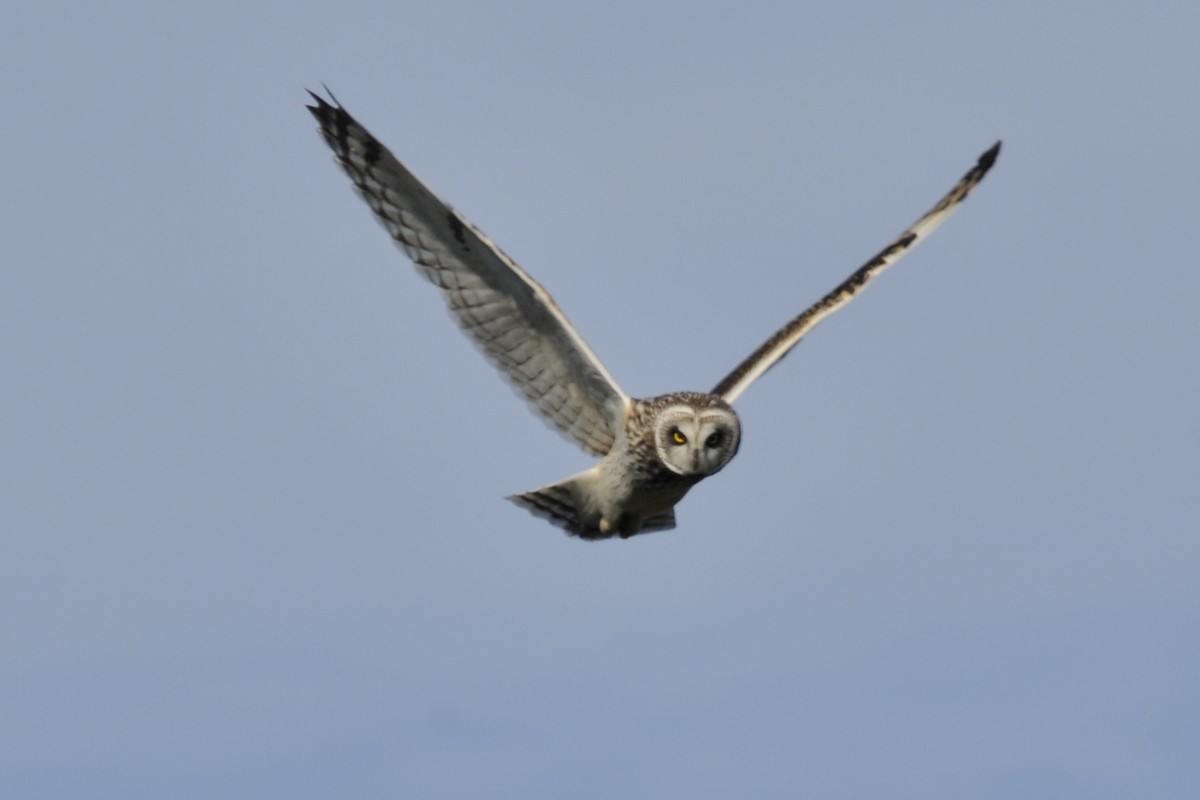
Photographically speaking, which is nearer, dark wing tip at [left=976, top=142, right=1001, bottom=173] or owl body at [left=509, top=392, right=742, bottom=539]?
owl body at [left=509, top=392, right=742, bottom=539]

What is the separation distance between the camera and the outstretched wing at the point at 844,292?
500 inches

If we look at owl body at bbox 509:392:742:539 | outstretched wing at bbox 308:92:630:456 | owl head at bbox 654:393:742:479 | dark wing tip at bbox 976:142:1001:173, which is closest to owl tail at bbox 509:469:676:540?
owl body at bbox 509:392:742:539

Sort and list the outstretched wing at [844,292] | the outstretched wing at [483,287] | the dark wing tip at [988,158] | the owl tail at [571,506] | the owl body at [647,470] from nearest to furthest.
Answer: the outstretched wing at [483,287], the owl body at [647,470], the owl tail at [571,506], the outstretched wing at [844,292], the dark wing tip at [988,158]

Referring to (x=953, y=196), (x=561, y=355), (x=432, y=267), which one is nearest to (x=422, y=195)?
(x=432, y=267)

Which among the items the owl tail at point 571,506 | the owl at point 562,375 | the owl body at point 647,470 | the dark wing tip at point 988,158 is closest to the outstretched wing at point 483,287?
the owl at point 562,375

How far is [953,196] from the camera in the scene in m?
14.2

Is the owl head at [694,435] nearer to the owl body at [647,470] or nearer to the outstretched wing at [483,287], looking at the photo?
the owl body at [647,470]

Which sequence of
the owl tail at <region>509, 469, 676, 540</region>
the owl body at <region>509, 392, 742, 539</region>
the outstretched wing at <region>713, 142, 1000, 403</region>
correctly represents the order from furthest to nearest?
the outstretched wing at <region>713, 142, 1000, 403</region> → the owl tail at <region>509, 469, 676, 540</region> → the owl body at <region>509, 392, 742, 539</region>

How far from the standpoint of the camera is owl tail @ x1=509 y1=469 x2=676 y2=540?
12383mm

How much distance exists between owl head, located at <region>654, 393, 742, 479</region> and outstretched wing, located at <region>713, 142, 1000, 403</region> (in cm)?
62

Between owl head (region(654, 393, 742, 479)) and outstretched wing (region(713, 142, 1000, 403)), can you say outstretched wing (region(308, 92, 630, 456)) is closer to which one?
owl head (region(654, 393, 742, 479))

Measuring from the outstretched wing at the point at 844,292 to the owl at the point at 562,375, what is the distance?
0.04 feet

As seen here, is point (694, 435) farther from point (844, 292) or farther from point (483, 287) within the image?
point (844, 292)

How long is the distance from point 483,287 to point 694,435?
1.34m
